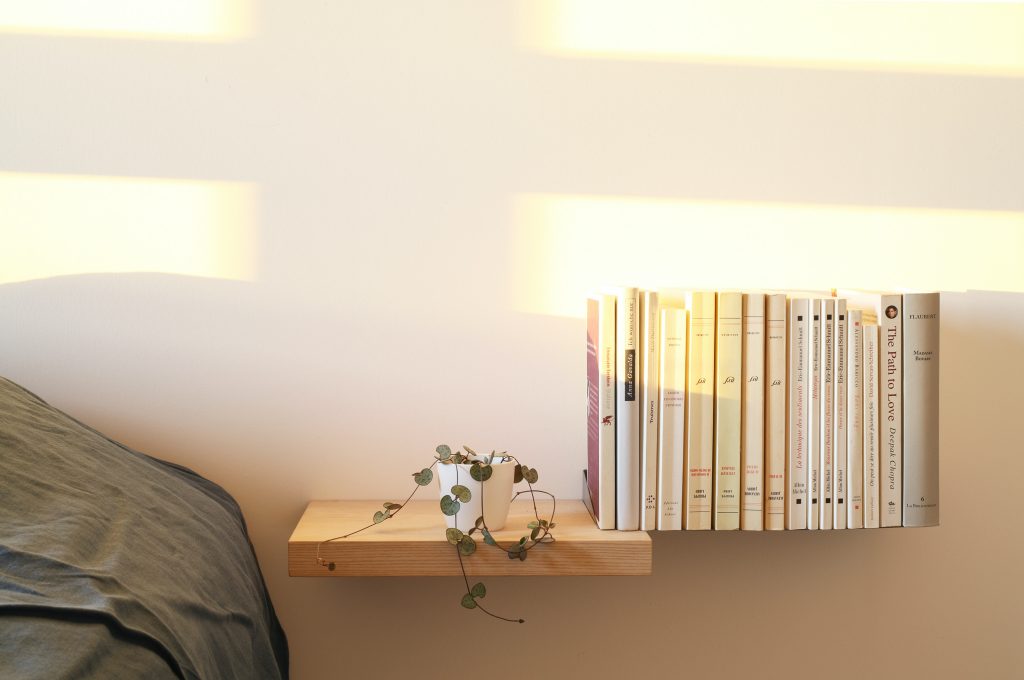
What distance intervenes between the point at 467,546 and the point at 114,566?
0.44 meters

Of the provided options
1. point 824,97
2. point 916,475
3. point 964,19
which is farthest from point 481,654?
point 964,19

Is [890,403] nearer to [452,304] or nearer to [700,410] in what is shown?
[700,410]

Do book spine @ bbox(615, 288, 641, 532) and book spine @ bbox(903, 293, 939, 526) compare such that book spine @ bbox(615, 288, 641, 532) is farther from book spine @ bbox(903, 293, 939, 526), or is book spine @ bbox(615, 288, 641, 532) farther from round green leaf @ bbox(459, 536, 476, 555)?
book spine @ bbox(903, 293, 939, 526)

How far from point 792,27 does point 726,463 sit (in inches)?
28.2

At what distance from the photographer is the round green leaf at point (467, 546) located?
1203mm

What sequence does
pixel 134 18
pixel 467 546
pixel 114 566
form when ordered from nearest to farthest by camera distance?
pixel 114 566
pixel 467 546
pixel 134 18

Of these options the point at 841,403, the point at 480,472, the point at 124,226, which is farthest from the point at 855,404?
the point at 124,226

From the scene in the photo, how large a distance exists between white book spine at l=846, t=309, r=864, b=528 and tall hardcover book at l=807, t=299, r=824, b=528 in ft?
0.13

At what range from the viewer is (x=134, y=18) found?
1381mm

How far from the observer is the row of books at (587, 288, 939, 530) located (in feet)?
4.16

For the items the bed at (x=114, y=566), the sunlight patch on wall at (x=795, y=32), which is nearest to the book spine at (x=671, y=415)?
the sunlight patch on wall at (x=795, y=32)

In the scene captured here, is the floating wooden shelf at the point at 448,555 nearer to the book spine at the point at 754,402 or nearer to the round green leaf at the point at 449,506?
the round green leaf at the point at 449,506

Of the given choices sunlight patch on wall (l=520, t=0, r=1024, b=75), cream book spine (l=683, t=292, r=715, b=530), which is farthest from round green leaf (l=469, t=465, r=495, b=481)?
sunlight patch on wall (l=520, t=0, r=1024, b=75)

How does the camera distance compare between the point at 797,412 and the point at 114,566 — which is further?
the point at 797,412
